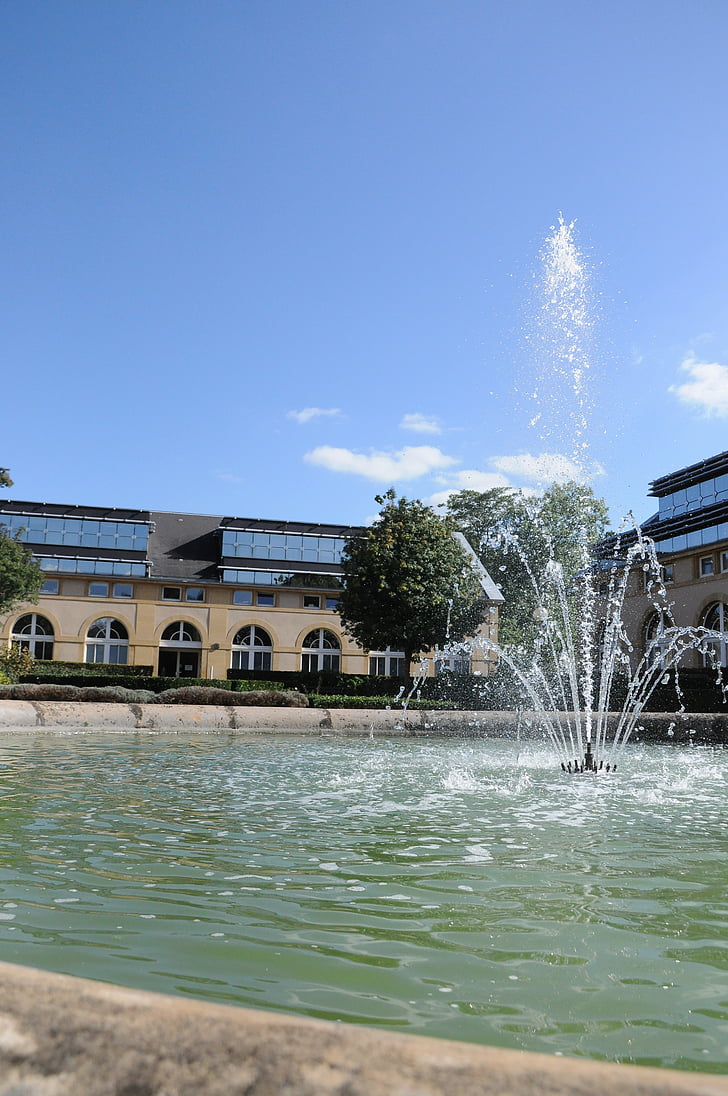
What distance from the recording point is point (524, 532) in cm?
6384

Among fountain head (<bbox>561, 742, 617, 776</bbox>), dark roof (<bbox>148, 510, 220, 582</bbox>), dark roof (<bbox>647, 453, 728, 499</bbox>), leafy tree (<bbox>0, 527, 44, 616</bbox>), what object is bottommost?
fountain head (<bbox>561, 742, 617, 776</bbox>)

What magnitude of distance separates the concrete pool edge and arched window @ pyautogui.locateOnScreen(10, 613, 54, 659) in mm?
32198

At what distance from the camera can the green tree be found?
33.8 m

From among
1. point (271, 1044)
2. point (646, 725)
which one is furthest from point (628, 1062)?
point (646, 725)

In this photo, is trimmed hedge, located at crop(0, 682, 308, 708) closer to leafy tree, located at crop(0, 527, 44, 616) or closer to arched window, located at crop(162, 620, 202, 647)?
leafy tree, located at crop(0, 527, 44, 616)

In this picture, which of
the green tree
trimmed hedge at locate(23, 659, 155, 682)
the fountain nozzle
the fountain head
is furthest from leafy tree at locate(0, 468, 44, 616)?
the fountain nozzle

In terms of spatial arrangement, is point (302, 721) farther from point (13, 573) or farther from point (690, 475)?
point (690, 475)

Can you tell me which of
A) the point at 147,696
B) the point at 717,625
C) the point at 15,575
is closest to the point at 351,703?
the point at 147,696

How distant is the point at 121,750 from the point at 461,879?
9394 mm

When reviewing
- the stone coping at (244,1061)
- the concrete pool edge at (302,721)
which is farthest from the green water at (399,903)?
the concrete pool edge at (302,721)

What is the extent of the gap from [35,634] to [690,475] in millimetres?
38505

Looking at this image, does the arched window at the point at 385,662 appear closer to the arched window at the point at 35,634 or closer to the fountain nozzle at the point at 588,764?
the arched window at the point at 35,634

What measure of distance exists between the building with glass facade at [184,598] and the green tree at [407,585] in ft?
49.2

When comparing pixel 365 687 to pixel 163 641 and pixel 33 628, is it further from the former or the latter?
pixel 33 628
